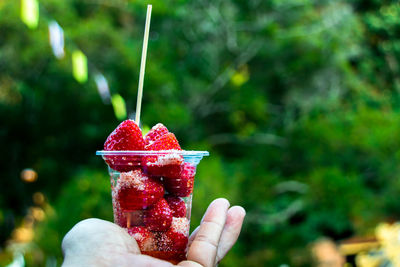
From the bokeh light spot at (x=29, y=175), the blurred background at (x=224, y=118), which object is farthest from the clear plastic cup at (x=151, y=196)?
the bokeh light spot at (x=29, y=175)

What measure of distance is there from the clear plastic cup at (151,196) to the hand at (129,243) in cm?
4

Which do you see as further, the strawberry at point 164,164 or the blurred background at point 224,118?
the blurred background at point 224,118

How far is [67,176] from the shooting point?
4262mm

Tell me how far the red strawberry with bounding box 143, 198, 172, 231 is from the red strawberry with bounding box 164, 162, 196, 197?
44mm

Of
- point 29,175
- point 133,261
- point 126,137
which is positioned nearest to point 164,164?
point 126,137

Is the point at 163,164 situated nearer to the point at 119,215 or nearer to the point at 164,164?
the point at 164,164

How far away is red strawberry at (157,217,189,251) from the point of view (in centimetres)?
100

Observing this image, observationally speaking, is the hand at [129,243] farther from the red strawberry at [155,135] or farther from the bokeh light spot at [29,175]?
the bokeh light spot at [29,175]

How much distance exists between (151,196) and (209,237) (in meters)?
0.17

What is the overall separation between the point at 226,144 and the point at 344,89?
168 cm

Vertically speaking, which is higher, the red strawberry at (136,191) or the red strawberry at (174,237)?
the red strawberry at (136,191)

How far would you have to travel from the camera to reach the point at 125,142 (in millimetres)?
997

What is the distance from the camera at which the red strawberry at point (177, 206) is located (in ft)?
3.34

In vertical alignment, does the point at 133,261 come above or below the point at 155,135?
below
